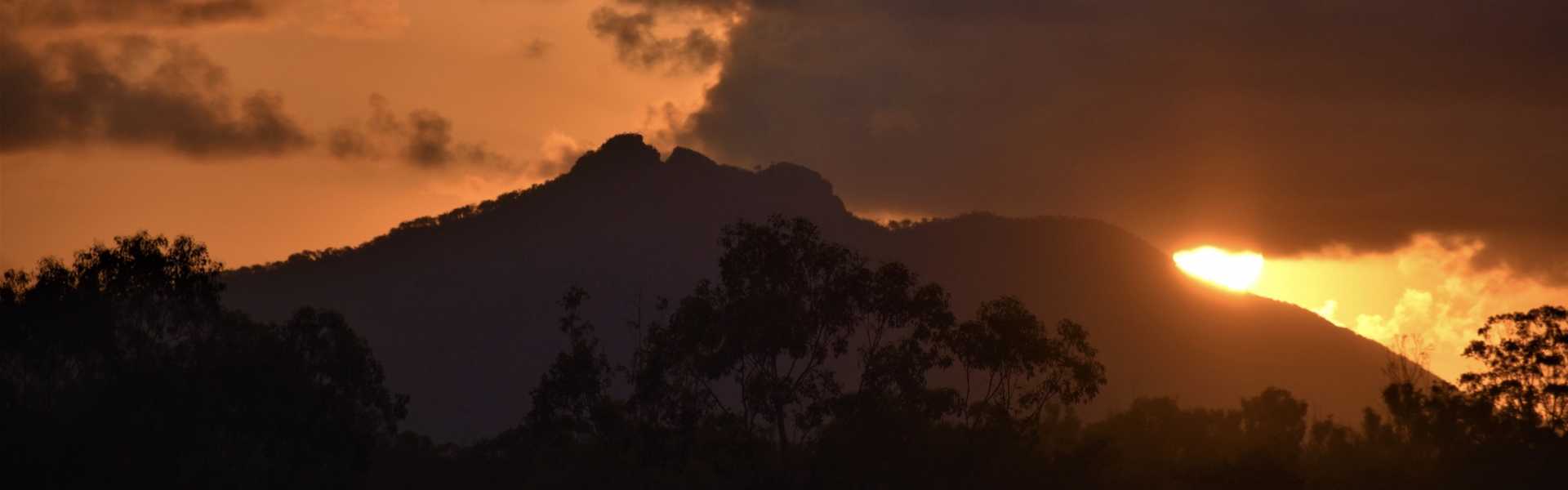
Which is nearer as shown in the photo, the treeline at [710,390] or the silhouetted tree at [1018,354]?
the treeline at [710,390]

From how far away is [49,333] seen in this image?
3292 inches

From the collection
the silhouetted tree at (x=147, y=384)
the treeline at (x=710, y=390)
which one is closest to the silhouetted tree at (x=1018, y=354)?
the treeline at (x=710, y=390)

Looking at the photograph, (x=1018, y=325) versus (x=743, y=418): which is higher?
(x=1018, y=325)

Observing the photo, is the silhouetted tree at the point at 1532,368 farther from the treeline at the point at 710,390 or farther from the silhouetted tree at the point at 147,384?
the silhouetted tree at the point at 147,384

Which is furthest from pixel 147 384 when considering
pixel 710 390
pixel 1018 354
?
pixel 1018 354

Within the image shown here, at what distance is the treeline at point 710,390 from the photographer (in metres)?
80.9

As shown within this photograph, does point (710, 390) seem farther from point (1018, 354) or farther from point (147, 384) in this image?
point (147, 384)

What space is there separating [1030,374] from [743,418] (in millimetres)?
13913

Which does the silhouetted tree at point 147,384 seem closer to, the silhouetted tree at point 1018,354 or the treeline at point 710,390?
the treeline at point 710,390

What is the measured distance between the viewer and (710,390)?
8762 centimetres

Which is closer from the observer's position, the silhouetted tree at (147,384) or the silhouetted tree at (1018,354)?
the silhouetted tree at (147,384)

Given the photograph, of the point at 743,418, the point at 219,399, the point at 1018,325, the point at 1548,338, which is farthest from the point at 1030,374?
the point at 219,399

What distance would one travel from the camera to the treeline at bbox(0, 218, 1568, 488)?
8088 cm

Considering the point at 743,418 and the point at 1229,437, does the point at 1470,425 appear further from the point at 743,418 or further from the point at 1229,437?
the point at 743,418
